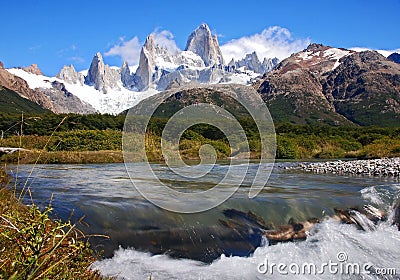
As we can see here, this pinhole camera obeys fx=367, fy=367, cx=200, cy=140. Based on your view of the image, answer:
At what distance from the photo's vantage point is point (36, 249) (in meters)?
2.37

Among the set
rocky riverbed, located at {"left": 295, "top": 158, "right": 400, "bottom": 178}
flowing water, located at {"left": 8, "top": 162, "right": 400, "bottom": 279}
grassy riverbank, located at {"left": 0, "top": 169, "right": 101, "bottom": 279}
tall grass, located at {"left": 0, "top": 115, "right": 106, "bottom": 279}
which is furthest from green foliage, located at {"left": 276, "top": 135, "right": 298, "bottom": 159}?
A: tall grass, located at {"left": 0, "top": 115, "right": 106, "bottom": 279}

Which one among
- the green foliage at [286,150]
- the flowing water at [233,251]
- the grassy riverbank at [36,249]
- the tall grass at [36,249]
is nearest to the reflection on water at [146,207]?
the flowing water at [233,251]

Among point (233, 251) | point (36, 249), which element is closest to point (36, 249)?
point (36, 249)

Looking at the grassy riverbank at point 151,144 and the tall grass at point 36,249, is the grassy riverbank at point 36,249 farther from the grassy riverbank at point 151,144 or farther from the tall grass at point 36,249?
the grassy riverbank at point 151,144

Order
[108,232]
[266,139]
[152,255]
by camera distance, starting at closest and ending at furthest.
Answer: [152,255], [108,232], [266,139]

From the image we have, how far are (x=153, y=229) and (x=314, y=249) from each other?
3219 mm

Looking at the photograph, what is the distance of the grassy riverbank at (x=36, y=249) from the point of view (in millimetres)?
2271

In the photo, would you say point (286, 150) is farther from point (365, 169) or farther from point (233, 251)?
point (233, 251)

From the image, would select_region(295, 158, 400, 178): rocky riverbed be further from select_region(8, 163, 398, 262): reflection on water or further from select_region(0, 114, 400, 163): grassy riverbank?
select_region(0, 114, 400, 163): grassy riverbank

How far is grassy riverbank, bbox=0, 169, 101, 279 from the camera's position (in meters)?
2.27

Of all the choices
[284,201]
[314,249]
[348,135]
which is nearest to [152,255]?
[314,249]

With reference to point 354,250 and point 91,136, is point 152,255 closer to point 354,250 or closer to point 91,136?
point 354,250

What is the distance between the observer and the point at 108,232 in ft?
23.1

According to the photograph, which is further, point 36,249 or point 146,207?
point 146,207
